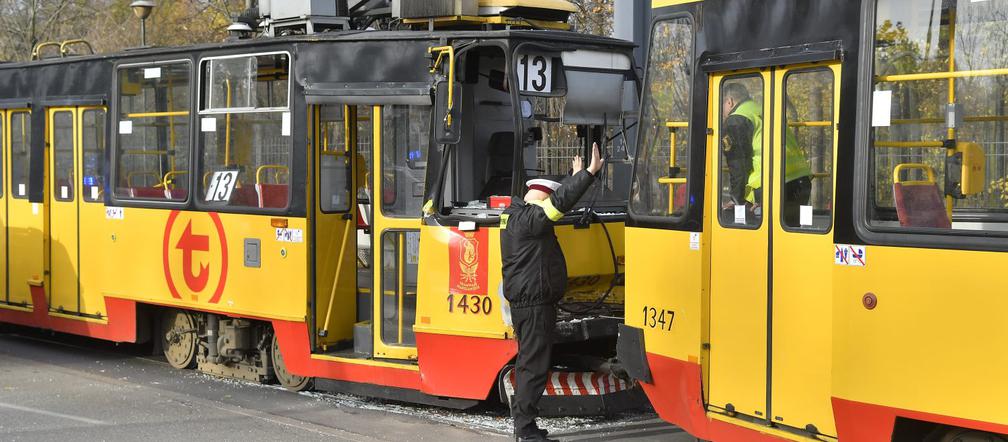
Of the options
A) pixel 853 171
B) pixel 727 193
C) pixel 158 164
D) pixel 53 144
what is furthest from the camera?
pixel 53 144

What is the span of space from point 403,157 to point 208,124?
233cm

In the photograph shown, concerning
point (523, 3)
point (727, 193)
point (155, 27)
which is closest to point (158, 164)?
point (523, 3)

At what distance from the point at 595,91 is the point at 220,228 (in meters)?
3.57

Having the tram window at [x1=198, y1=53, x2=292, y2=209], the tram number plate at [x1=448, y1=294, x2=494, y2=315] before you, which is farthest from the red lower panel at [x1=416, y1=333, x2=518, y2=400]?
the tram window at [x1=198, y1=53, x2=292, y2=209]

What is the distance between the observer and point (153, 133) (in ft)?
40.0

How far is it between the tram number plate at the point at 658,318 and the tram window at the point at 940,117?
1.78m

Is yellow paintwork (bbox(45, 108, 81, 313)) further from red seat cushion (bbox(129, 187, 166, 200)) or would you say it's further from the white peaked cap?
the white peaked cap

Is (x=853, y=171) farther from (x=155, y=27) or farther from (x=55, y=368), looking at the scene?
(x=155, y=27)

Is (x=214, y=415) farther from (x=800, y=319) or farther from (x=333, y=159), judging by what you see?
(x=800, y=319)

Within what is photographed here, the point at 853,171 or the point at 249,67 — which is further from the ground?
the point at 249,67

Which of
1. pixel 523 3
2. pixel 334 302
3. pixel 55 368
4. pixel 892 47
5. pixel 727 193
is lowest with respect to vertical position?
pixel 55 368

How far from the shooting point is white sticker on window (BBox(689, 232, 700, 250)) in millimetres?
7724

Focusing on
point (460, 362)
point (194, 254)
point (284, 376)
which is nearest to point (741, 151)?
point (460, 362)

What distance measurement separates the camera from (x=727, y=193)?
763cm
